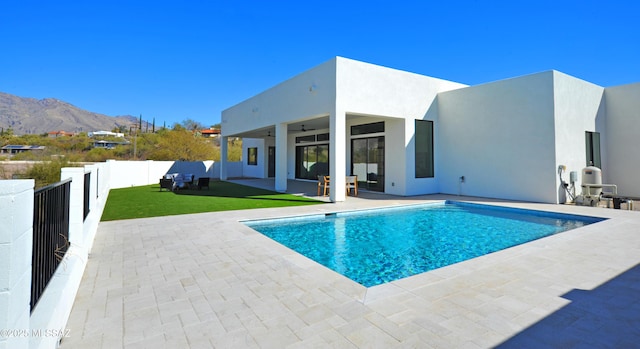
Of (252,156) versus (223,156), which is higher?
(252,156)

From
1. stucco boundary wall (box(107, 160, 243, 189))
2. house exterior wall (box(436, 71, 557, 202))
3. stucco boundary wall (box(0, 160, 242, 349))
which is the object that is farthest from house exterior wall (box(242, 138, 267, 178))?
stucco boundary wall (box(0, 160, 242, 349))

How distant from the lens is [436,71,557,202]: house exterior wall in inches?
396

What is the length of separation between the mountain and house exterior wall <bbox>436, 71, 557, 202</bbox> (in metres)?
142

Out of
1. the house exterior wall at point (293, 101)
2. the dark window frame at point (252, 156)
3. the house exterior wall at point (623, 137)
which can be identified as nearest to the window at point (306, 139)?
the house exterior wall at point (293, 101)

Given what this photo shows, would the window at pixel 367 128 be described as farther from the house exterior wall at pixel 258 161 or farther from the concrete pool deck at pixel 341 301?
the house exterior wall at pixel 258 161

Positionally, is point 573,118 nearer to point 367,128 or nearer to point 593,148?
point 593,148

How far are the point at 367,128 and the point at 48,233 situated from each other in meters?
12.6

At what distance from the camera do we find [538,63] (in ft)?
41.2

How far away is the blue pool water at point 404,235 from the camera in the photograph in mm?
4668

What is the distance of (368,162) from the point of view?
1417 centimetres

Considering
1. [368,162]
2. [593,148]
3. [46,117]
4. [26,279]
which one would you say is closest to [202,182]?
[368,162]

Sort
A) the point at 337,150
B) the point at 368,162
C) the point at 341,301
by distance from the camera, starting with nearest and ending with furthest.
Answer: the point at 341,301 < the point at 337,150 < the point at 368,162

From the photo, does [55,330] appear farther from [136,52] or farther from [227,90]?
[227,90]

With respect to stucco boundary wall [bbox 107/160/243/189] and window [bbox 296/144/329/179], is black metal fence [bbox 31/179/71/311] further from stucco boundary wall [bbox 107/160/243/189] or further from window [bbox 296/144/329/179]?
window [bbox 296/144/329/179]
